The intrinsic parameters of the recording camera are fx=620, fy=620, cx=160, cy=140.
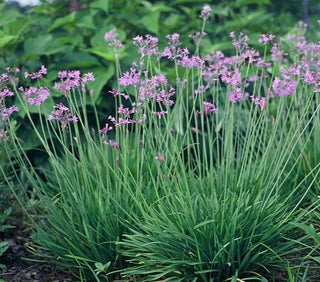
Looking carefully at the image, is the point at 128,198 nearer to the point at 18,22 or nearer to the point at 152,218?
the point at 152,218

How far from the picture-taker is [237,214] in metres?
3.01

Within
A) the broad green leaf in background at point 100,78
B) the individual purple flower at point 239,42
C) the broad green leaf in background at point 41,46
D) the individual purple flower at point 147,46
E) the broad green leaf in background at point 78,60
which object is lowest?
the broad green leaf in background at point 100,78

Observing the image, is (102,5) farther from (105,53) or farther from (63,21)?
(105,53)


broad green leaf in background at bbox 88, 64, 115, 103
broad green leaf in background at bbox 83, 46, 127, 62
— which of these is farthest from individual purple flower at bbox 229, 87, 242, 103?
broad green leaf in background at bbox 83, 46, 127, 62

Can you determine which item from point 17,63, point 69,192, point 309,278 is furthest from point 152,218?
point 17,63

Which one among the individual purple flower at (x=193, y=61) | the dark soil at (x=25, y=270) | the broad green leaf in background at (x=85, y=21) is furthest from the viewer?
the broad green leaf in background at (x=85, y=21)

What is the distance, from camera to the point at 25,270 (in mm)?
3551

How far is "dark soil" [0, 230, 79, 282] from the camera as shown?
345 centimetres

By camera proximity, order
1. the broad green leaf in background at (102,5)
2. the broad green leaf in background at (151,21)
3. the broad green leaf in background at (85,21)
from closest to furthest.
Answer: the broad green leaf in background at (85,21) < the broad green leaf in background at (151,21) < the broad green leaf in background at (102,5)

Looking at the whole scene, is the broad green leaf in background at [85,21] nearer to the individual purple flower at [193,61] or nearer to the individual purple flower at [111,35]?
the individual purple flower at [111,35]

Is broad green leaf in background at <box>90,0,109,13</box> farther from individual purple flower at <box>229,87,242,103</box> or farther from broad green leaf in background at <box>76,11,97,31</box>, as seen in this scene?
individual purple flower at <box>229,87,242,103</box>

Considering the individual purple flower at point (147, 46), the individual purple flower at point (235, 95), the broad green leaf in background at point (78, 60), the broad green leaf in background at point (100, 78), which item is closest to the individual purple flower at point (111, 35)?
the individual purple flower at point (147, 46)

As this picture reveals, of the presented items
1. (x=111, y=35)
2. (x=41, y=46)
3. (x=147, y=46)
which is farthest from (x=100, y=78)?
(x=147, y=46)

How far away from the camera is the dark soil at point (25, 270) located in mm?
3445
